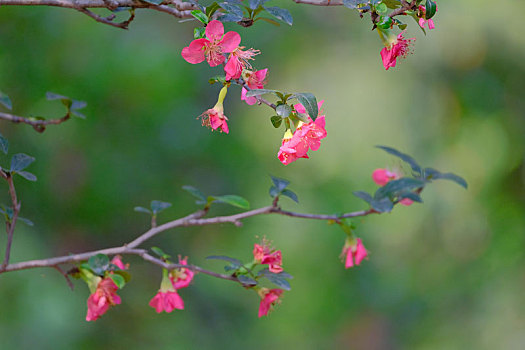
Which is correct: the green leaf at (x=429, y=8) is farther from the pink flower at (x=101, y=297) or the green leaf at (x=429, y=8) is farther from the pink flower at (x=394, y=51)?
the pink flower at (x=101, y=297)

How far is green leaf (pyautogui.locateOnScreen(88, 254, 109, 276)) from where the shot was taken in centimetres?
69

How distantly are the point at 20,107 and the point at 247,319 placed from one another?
97cm

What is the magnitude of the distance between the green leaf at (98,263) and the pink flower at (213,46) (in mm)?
268

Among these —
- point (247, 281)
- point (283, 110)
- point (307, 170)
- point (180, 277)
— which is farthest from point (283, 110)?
point (307, 170)

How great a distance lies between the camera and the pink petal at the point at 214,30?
1.81 feet

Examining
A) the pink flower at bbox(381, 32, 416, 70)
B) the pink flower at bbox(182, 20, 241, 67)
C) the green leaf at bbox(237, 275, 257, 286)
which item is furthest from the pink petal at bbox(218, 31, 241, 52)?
the green leaf at bbox(237, 275, 257, 286)

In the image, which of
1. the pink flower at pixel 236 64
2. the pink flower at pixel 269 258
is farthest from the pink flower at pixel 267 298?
the pink flower at pixel 236 64

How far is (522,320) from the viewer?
205cm

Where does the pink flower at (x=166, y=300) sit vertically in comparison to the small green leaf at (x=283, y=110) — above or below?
below

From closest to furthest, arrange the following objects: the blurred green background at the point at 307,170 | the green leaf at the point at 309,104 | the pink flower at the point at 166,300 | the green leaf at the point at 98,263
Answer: the green leaf at the point at 309,104 < the green leaf at the point at 98,263 < the pink flower at the point at 166,300 < the blurred green background at the point at 307,170

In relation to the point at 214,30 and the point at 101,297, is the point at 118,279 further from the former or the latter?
the point at 214,30

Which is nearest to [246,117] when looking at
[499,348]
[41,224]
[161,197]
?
[161,197]

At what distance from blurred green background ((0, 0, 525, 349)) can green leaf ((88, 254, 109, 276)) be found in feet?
3.82

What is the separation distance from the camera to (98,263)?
698 millimetres
